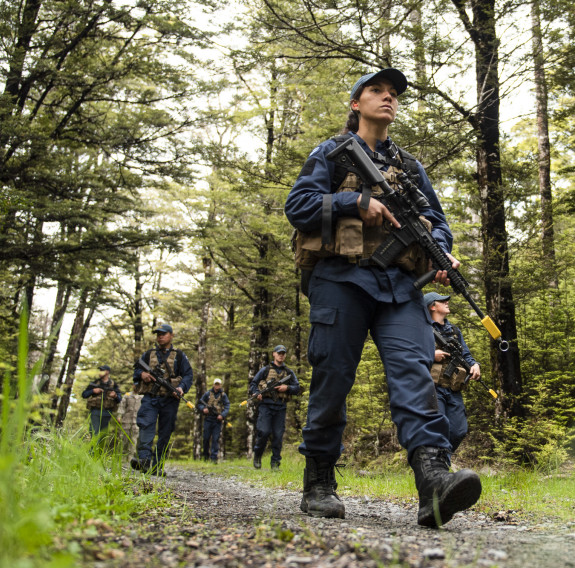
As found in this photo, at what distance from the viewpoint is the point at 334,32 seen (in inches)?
328

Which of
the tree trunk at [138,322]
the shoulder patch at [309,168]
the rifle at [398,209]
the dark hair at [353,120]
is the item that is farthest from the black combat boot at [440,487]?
the tree trunk at [138,322]

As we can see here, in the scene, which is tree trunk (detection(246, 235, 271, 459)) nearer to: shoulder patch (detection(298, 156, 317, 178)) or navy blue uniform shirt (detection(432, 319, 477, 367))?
navy blue uniform shirt (detection(432, 319, 477, 367))

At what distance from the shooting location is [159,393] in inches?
329

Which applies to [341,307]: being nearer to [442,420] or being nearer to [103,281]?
[442,420]

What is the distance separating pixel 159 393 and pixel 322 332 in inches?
223

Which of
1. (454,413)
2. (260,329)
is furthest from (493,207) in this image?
(260,329)

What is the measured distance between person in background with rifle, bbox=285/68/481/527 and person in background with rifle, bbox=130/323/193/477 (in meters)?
5.17

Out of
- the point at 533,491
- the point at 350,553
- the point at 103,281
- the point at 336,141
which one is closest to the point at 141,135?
the point at 103,281

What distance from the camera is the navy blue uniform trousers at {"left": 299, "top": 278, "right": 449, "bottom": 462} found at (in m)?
3.11

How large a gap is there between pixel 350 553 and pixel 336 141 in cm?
264

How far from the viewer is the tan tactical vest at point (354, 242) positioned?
131 inches

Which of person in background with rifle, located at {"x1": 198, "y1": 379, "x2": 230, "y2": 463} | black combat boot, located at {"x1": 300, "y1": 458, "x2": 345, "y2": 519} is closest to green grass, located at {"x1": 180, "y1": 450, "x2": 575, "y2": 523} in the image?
black combat boot, located at {"x1": 300, "y1": 458, "x2": 345, "y2": 519}

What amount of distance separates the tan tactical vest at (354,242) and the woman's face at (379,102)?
1.17ft

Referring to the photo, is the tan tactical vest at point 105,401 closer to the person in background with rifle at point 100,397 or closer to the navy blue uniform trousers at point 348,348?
the person in background with rifle at point 100,397
